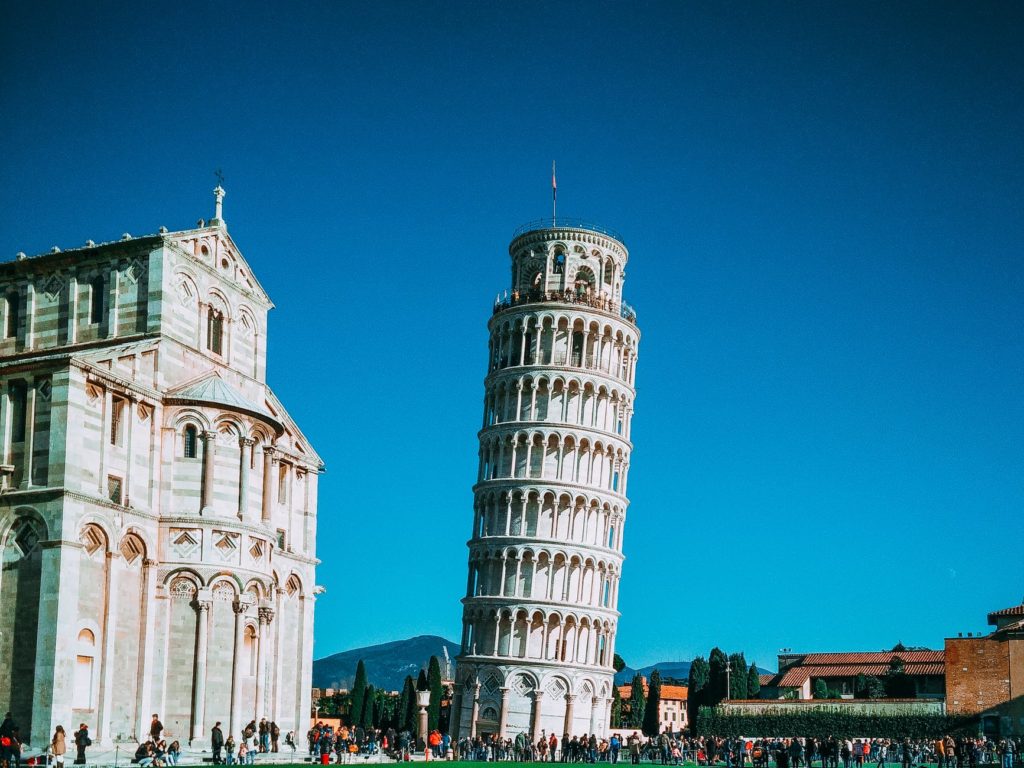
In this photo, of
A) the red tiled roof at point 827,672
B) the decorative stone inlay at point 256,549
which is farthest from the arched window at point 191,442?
the red tiled roof at point 827,672

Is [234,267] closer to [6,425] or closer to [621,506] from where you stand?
[6,425]

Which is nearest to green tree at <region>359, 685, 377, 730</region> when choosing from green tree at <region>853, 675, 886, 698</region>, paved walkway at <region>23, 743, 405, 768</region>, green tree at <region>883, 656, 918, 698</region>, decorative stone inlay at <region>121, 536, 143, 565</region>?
green tree at <region>853, 675, 886, 698</region>

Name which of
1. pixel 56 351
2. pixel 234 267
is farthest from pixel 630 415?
pixel 56 351

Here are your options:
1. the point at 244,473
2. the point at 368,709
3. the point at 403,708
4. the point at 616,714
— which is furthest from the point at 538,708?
the point at 244,473

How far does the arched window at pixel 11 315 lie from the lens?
42.8m

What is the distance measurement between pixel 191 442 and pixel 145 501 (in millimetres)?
2300

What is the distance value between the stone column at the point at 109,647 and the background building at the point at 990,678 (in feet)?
149

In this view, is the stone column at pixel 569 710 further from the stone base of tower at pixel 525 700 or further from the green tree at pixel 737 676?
the green tree at pixel 737 676

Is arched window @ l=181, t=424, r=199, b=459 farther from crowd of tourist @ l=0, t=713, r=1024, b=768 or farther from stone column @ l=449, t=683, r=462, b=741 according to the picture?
stone column @ l=449, t=683, r=462, b=741

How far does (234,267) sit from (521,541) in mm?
32189

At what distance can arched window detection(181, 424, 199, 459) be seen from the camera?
128ft

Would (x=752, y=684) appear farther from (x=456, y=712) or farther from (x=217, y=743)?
(x=217, y=743)

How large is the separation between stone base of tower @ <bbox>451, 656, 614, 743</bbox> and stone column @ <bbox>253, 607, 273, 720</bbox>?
32.0 metres

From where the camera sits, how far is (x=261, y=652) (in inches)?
1585
